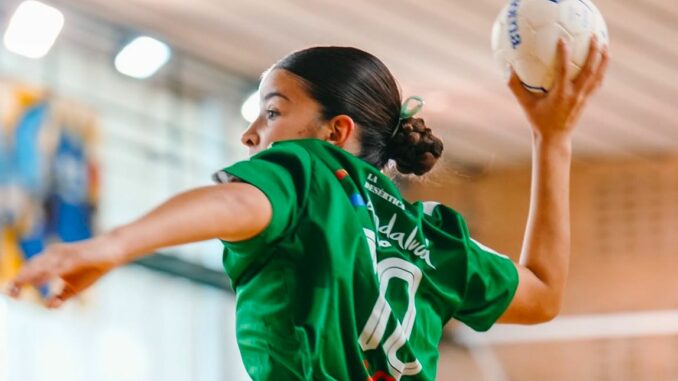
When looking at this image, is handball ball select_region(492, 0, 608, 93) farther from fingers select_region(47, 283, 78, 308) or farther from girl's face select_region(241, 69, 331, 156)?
fingers select_region(47, 283, 78, 308)

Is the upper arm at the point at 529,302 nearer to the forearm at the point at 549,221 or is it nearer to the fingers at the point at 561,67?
the forearm at the point at 549,221

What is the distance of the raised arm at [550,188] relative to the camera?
8.62 ft

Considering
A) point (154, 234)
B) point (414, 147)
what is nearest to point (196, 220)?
point (154, 234)

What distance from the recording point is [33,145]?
25.4 ft

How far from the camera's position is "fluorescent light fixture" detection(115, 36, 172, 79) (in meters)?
8.41

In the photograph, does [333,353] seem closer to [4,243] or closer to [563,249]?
[563,249]

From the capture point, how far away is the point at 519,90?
273 cm

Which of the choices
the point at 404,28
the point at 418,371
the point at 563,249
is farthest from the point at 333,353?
the point at 404,28

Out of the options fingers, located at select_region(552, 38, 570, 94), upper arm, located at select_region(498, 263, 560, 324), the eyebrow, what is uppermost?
fingers, located at select_region(552, 38, 570, 94)

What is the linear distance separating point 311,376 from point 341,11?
5896 millimetres

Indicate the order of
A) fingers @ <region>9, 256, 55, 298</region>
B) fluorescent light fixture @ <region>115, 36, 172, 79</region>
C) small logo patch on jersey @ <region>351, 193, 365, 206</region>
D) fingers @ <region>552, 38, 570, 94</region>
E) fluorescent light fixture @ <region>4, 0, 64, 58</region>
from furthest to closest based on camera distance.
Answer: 1. fluorescent light fixture @ <region>115, 36, 172, 79</region>
2. fluorescent light fixture @ <region>4, 0, 64, 58</region>
3. fingers @ <region>552, 38, 570, 94</region>
4. small logo patch on jersey @ <region>351, 193, 365, 206</region>
5. fingers @ <region>9, 256, 55, 298</region>

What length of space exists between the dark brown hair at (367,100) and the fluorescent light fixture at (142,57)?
6021mm

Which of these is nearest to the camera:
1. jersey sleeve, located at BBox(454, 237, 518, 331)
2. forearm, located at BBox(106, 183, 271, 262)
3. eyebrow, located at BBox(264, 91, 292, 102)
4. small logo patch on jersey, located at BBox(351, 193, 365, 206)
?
forearm, located at BBox(106, 183, 271, 262)

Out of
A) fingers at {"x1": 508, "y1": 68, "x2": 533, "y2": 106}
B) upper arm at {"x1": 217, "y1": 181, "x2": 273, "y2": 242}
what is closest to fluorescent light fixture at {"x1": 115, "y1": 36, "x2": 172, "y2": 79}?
fingers at {"x1": 508, "y1": 68, "x2": 533, "y2": 106}
